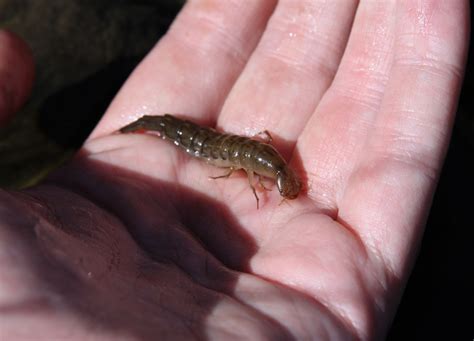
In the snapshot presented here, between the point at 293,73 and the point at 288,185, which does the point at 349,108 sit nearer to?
the point at 293,73

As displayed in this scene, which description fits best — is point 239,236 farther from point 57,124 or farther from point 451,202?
point 57,124

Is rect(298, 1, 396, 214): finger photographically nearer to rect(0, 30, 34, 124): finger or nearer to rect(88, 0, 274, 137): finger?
rect(88, 0, 274, 137): finger

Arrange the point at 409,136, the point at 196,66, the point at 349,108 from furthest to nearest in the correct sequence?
the point at 196,66 < the point at 349,108 < the point at 409,136

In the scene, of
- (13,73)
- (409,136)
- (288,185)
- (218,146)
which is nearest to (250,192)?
(288,185)

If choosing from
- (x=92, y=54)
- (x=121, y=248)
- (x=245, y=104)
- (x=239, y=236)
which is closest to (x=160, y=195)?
(x=239, y=236)

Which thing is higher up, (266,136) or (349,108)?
(349,108)

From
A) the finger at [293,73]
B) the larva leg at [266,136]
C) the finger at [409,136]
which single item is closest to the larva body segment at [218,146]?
the larva leg at [266,136]

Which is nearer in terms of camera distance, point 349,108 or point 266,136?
point 349,108
